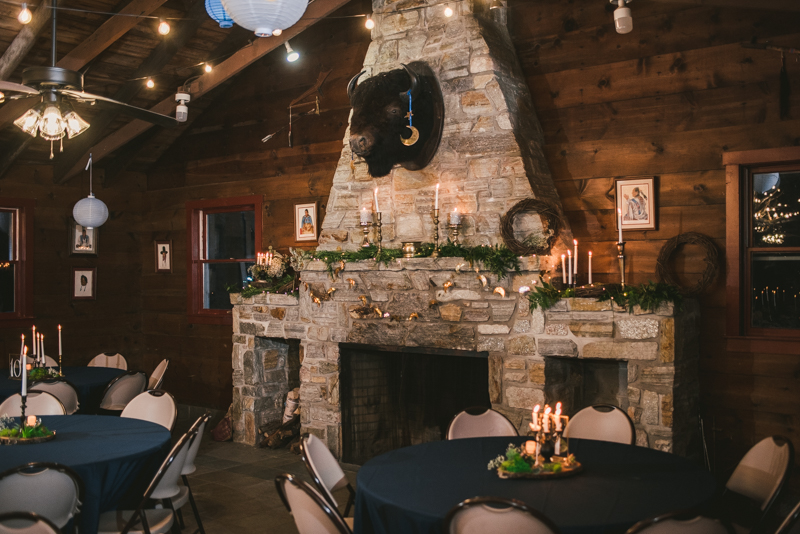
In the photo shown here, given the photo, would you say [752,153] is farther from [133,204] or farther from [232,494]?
[133,204]

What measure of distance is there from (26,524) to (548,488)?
75.9 inches

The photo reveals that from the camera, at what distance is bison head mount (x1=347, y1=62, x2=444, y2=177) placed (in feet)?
16.5

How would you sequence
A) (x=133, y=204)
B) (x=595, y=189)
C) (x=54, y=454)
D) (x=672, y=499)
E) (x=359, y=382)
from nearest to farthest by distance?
1. (x=672, y=499)
2. (x=54, y=454)
3. (x=595, y=189)
4. (x=359, y=382)
5. (x=133, y=204)

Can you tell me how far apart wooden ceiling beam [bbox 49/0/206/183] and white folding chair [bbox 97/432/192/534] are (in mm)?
3810

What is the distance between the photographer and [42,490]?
8.87 ft

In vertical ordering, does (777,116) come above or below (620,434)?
above

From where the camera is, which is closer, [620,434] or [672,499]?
[672,499]

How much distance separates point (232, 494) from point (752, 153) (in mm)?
4197

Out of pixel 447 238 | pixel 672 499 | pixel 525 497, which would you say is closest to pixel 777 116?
Answer: pixel 447 238

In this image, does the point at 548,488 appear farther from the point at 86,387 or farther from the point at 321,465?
the point at 86,387

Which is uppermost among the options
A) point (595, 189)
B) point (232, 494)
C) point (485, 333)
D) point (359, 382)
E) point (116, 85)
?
point (116, 85)

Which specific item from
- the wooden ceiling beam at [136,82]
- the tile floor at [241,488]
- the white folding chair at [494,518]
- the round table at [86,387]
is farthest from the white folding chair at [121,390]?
the white folding chair at [494,518]

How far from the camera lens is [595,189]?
5.05 metres

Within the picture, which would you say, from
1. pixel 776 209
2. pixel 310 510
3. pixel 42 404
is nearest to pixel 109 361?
pixel 42 404
